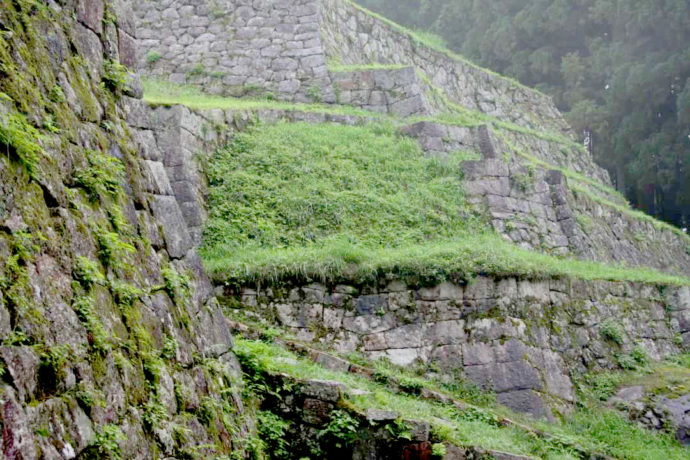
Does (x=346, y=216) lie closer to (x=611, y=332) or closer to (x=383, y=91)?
(x=611, y=332)

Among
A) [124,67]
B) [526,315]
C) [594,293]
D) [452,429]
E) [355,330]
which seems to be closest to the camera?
[124,67]

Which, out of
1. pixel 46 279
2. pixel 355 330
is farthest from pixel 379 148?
pixel 46 279

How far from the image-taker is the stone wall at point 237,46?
555 inches

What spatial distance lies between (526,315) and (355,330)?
89.8 inches

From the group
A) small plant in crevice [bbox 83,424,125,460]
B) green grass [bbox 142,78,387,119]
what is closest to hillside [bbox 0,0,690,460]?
small plant in crevice [bbox 83,424,125,460]

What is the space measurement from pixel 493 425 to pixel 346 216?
387cm

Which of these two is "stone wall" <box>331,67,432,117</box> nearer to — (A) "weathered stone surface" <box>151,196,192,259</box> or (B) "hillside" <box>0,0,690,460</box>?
(B) "hillside" <box>0,0,690,460</box>

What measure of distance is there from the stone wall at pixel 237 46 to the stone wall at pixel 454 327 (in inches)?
249

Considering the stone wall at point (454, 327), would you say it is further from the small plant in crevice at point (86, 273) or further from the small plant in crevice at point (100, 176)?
the small plant in crevice at point (86, 273)

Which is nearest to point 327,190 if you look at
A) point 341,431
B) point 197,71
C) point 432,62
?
point 341,431

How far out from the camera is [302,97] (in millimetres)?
13875

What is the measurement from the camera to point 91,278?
4078mm

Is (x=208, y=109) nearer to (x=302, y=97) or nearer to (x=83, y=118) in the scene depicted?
(x=302, y=97)

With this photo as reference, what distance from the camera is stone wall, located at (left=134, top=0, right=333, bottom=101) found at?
46.3 ft
